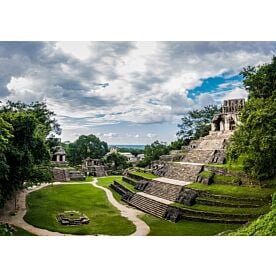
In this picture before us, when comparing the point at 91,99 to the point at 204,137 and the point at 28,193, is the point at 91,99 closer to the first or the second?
the point at 28,193

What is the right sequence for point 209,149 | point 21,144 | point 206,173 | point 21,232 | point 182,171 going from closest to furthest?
point 21,232
point 21,144
point 206,173
point 182,171
point 209,149

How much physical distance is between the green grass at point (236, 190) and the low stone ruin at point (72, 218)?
3788 mm

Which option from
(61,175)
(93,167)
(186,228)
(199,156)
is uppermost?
(199,156)

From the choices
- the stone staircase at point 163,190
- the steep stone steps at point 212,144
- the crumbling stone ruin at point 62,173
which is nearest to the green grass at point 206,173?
the stone staircase at point 163,190

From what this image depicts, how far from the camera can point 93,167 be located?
48.0 ft

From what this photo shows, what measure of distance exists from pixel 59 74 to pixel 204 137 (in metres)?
9.49

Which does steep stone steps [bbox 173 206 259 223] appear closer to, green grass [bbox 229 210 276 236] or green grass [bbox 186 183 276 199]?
green grass [bbox 229 210 276 236]

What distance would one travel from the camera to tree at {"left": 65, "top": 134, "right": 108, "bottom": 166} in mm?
10617

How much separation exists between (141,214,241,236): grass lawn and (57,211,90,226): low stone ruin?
1.77 m

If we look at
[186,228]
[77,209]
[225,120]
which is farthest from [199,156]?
[77,209]

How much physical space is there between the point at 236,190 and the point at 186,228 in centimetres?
200

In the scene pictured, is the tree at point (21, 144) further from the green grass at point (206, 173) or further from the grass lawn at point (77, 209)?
the green grass at point (206, 173)

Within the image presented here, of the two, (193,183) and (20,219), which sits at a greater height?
(193,183)

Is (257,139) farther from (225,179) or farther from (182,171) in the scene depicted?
(182,171)
